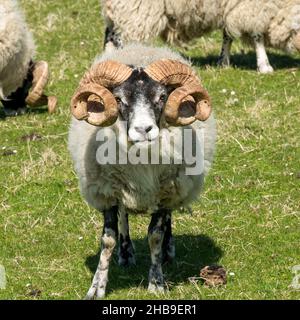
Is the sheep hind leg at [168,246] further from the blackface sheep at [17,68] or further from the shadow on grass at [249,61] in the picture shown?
the shadow on grass at [249,61]

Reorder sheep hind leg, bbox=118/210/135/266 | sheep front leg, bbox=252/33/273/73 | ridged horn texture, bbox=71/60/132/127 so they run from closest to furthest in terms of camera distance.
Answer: ridged horn texture, bbox=71/60/132/127
sheep hind leg, bbox=118/210/135/266
sheep front leg, bbox=252/33/273/73

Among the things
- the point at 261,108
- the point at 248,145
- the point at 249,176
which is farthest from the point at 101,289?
the point at 261,108

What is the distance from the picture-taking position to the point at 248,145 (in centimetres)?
1066

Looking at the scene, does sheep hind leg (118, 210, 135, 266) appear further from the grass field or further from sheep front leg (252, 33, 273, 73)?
sheep front leg (252, 33, 273, 73)

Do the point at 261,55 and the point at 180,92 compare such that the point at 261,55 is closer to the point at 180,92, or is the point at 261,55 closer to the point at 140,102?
the point at 180,92

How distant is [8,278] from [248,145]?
3.73 m

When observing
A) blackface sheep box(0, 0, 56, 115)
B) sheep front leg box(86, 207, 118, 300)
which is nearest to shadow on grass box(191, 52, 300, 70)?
blackface sheep box(0, 0, 56, 115)

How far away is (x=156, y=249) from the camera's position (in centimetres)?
744

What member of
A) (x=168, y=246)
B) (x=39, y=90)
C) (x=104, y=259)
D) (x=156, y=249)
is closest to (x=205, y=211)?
(x=168, y=246)

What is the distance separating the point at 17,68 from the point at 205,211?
4349 millimetres

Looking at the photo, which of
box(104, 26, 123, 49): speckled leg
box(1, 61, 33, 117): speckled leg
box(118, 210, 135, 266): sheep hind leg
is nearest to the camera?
box(118, 210, 135, 266): sheep hind leg

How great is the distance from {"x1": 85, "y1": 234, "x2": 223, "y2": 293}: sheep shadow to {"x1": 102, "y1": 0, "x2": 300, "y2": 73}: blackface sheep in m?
5.19

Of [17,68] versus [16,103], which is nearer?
[17,68]

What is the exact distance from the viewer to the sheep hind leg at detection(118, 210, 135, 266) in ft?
26.6
